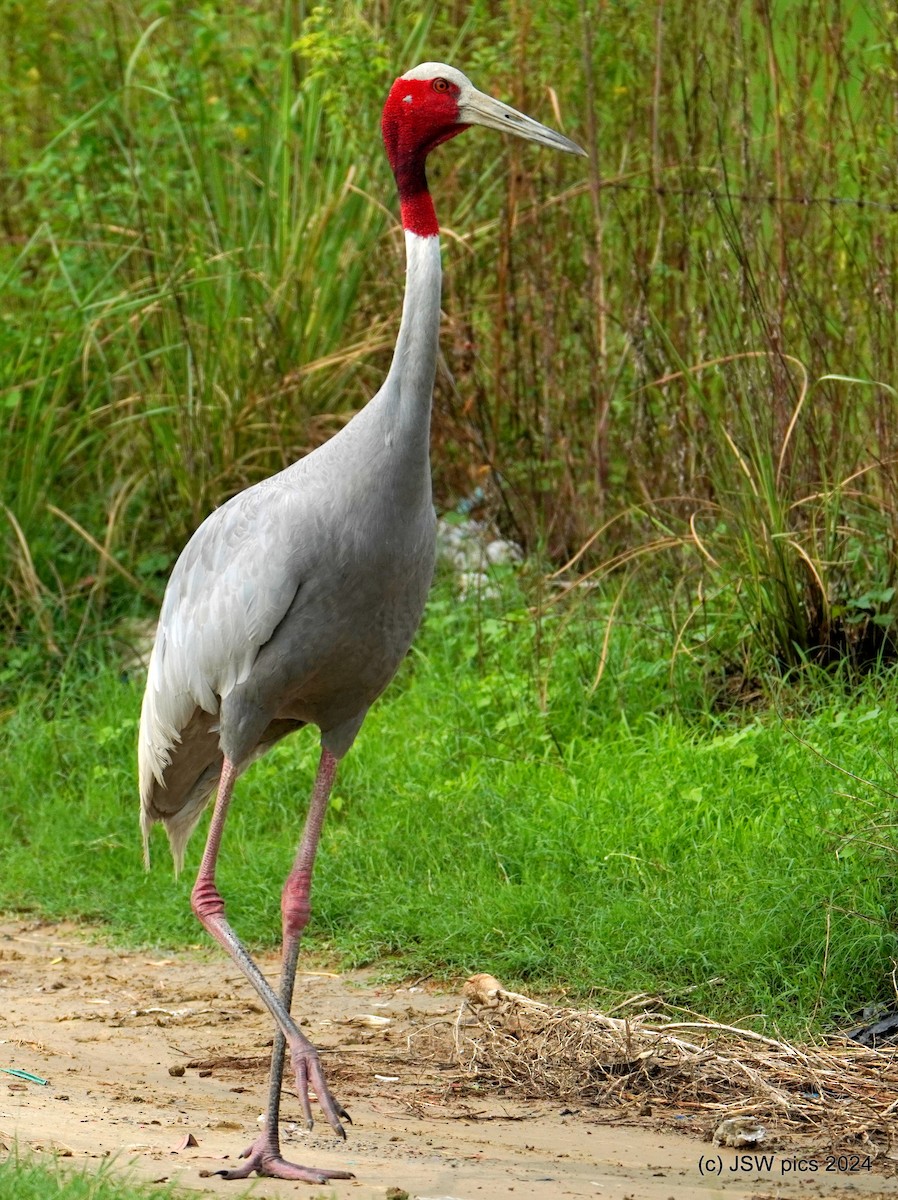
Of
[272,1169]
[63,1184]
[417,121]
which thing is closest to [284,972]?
A: [272,1169]

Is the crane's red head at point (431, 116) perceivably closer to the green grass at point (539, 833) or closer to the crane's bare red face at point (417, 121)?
the crane's bare red face at point (417, 121)

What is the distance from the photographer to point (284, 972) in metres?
4.26

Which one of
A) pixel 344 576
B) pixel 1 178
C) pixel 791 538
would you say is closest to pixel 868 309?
pixel 791 538

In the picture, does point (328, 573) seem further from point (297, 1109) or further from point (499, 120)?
point (297, 1109)

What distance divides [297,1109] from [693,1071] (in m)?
1.01

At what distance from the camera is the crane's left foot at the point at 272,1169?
3.55 metres

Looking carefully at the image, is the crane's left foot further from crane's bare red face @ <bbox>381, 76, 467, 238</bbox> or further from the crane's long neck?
crane's bare red face @ <bbox>381, 76, 467, 238</bbox>

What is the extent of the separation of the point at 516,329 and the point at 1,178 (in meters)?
3.11

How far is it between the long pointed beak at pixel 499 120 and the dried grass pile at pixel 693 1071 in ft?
7.32

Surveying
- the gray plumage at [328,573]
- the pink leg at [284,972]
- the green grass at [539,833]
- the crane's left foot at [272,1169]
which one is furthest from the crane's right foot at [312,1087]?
the green grass at [539,833]

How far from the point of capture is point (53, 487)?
7.94m

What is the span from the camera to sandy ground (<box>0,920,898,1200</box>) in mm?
3488

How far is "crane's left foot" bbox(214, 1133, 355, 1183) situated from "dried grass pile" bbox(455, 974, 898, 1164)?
722 mm

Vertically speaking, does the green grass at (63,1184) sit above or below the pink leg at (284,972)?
above
